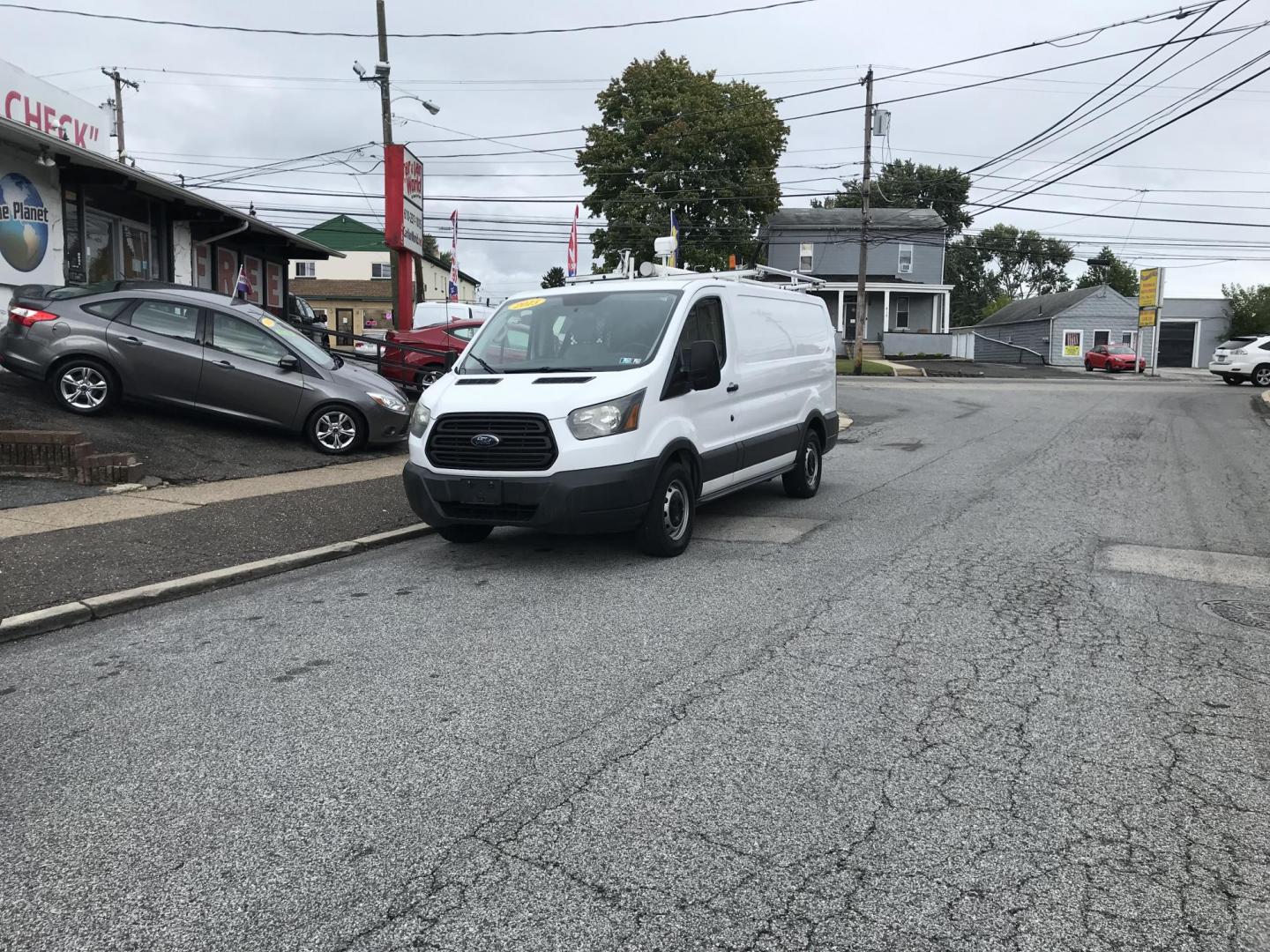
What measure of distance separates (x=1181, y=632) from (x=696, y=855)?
12.6 ft

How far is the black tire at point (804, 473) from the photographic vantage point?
1032 centimetres

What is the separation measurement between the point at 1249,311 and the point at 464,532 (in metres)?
64.3

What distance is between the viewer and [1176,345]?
64.9m

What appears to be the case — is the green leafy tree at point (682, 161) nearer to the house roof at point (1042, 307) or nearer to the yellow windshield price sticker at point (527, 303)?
the house roof at point (1042, 307)

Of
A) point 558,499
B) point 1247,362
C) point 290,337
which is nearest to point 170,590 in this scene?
point 558,499

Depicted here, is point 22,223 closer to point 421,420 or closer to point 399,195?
point 399,195

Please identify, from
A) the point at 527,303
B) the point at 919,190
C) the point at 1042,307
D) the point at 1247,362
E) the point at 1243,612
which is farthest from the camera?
the point at 919,190

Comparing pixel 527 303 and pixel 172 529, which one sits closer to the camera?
pixel 172 529

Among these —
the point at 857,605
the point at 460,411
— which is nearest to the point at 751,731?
the point at 857,605

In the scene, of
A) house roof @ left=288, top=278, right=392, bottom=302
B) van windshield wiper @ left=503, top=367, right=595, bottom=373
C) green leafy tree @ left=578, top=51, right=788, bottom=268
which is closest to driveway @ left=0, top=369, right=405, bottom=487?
van windshield wiper @ left=503, top=367, right=595, bottom=373

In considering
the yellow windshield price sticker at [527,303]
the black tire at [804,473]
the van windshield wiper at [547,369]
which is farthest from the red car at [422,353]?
the van windshield wiper at [547,369]

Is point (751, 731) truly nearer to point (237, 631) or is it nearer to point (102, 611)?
point (237, 631)

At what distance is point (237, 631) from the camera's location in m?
5.87

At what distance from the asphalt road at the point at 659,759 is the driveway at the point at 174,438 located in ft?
14.2
